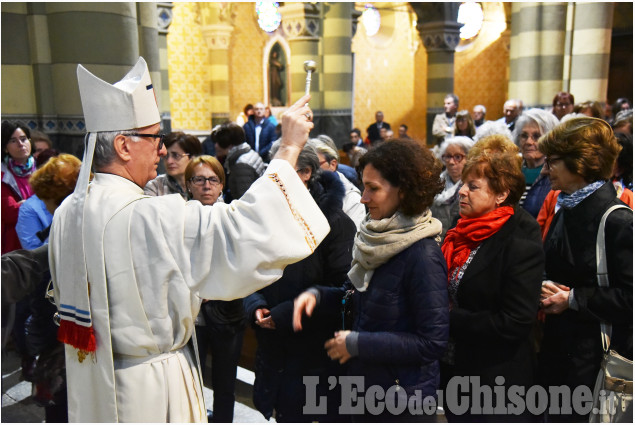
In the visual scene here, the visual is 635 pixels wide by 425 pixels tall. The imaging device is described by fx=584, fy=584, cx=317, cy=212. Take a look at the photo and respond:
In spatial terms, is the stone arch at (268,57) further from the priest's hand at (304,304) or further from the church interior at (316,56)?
the priest's hand at (304,304)

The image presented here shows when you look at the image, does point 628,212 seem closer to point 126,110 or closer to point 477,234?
point 477,234

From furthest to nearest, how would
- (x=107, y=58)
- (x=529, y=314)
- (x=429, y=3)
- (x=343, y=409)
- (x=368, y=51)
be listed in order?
(x=368, y=51), (x=429, y=3), (x=107, y=58), (x=343, y=409), (x=529, y=314)

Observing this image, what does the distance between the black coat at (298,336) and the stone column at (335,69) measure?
9148 mm

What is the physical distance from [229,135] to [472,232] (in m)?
3.12

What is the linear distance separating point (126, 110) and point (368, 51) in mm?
16547

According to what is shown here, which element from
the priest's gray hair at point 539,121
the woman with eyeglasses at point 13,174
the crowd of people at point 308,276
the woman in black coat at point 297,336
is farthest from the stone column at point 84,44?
the priest's gray hair at point 539,121

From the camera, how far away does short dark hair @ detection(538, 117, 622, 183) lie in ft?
7.85

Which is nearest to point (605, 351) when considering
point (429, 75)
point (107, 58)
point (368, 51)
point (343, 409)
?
point (343, 409)

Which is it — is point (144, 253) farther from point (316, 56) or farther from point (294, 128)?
point (316, 56)

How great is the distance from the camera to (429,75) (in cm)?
1464

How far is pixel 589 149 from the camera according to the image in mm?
2391

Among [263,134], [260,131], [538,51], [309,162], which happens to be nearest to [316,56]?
[260,131]

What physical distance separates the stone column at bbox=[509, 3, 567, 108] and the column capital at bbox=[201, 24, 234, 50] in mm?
7748

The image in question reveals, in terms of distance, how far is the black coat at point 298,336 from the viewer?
263 cm
